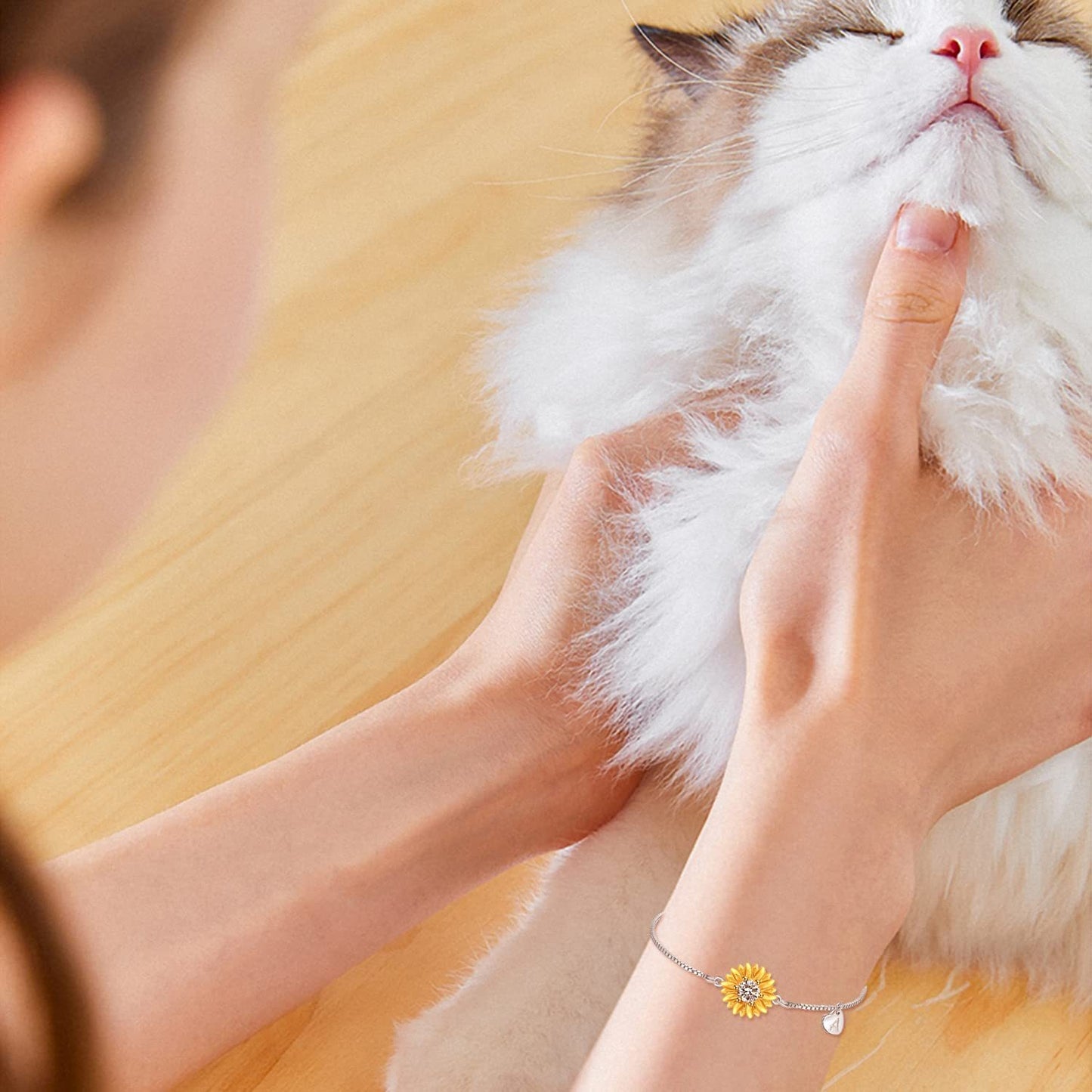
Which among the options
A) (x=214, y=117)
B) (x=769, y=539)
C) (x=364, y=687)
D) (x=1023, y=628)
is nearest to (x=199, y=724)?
(x=364, y=687)

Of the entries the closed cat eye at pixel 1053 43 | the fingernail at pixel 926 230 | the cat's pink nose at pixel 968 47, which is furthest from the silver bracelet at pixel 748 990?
the closed cat eye at pixel 1053 43

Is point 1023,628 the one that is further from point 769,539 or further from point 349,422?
point 349,422

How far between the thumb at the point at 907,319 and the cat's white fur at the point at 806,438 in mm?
19

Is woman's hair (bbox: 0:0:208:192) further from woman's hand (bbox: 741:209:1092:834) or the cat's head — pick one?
the cat's head

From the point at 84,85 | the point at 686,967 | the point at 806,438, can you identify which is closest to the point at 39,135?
the point at 84,85

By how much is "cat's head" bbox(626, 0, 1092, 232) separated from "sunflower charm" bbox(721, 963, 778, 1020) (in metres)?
0.47

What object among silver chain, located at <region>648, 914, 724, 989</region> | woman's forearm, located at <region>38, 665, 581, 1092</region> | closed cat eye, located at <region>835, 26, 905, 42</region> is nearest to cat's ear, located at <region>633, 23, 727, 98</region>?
closed cat eye, located at <region>835, 26, 905, 42</region>

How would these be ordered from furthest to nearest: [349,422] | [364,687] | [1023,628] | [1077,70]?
1. [349,422]
2. [364,687]
3. [1077,70]
4. [1023,628]

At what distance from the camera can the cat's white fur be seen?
726 millimetres

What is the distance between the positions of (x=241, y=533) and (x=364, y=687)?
0.20 meters

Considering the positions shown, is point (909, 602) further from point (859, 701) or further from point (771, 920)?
point (771, 920)

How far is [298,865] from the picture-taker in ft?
2.37

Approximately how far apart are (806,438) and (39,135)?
58 cm

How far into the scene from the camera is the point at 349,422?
117 cm
